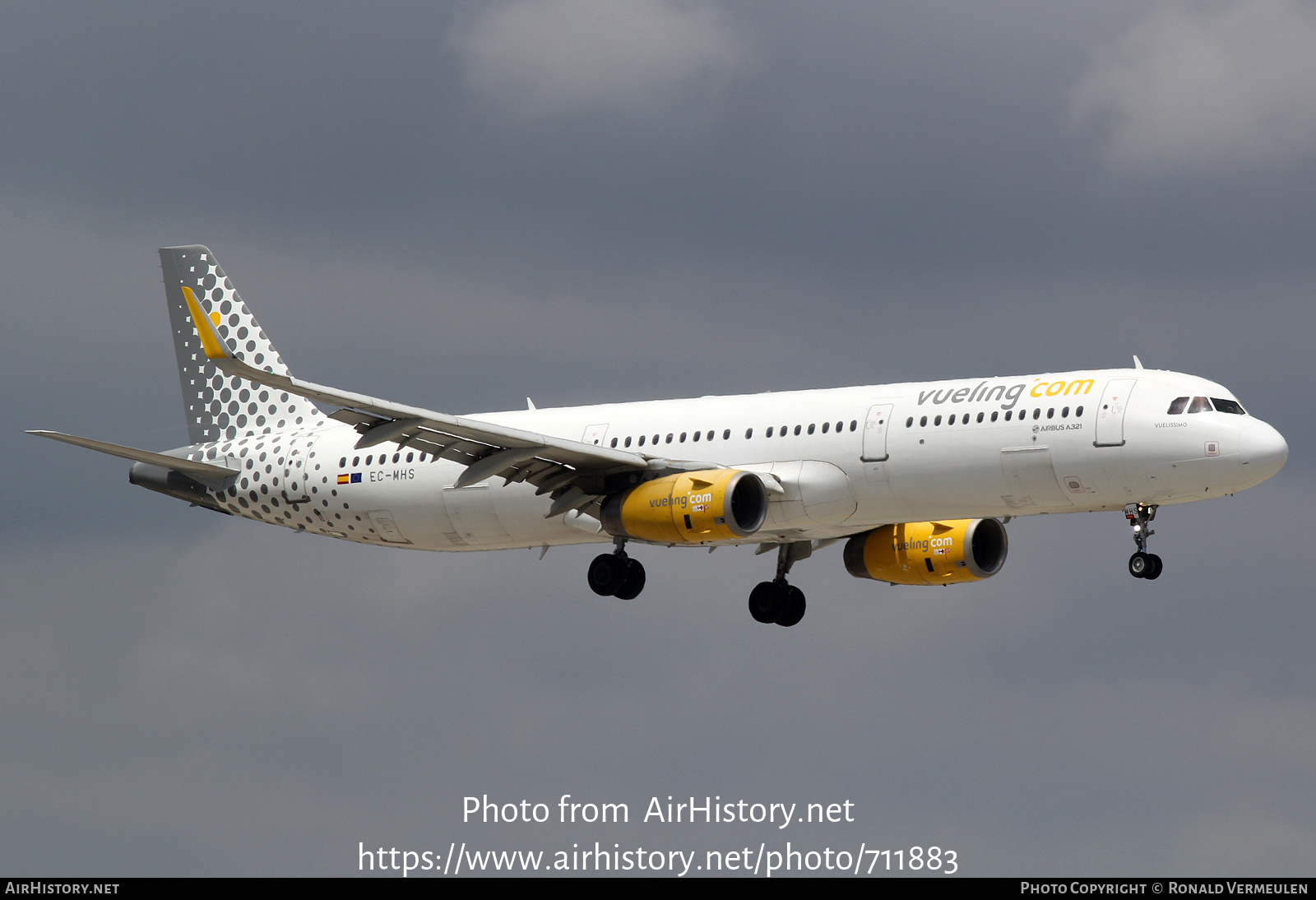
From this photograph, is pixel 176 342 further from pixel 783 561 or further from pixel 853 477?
pixel 853 477

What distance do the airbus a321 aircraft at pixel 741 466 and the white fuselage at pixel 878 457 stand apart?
0.06 meters

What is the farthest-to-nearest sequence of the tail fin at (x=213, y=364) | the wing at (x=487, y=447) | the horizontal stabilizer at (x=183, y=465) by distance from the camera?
the tail fin at (x=213, y=364), the horizontal stabilizer at (x=183, y=465), the wing at (x=487, y=447)

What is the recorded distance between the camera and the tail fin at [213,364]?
215ft

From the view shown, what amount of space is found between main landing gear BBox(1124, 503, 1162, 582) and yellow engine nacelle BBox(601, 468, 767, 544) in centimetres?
955

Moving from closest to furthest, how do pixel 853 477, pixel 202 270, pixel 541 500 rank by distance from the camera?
pixel 853 477, pixel 541 500, pixel 202 270

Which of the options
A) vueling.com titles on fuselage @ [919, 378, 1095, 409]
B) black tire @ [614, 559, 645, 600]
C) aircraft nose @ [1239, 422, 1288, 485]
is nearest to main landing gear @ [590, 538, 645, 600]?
black tire @ [614, 559, 645, 600]

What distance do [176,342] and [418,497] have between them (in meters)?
12.8

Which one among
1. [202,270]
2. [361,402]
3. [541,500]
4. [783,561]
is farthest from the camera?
[202,270]

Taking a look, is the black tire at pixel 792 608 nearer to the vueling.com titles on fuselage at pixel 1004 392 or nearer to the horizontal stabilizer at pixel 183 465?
the vueling.com titles on fuselage at pixel 1004 392

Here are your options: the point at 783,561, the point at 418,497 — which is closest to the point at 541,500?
the point at 418,497

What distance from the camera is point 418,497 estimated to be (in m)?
60.4

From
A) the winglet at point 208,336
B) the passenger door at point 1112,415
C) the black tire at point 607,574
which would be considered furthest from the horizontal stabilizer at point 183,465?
the passenger door at point 1112,415

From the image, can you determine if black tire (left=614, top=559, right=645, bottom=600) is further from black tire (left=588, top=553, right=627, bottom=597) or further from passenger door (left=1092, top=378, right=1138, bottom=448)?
passenger door (left=1092, top=378, right=1138, bottom=448)

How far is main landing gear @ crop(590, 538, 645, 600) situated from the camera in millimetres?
58250
